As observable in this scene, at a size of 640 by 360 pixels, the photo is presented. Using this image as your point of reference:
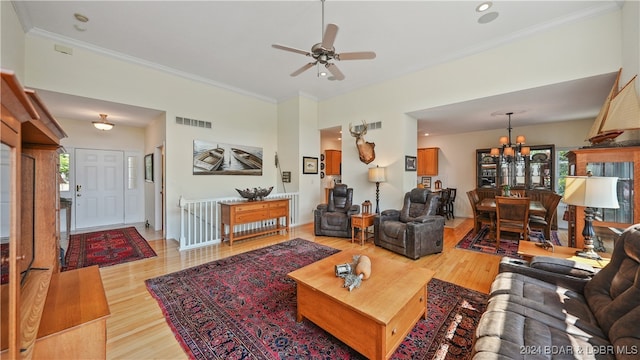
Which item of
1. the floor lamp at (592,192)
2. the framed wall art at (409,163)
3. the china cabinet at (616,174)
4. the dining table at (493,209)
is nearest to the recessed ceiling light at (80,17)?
the framed wall art at (409,163)

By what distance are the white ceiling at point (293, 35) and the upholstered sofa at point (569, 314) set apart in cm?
304

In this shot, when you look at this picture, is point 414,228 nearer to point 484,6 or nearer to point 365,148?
point 365,148

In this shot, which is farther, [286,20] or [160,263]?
[160,263]

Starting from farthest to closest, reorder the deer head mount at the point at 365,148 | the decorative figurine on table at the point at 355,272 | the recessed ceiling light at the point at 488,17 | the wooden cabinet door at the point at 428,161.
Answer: the wooden cabinet door at the point at 428,161 < the deer head mount at the point at 365,148 < the recessed ceiling light at the point at 488,17 < the decorative figurine on table at the point at 355,272

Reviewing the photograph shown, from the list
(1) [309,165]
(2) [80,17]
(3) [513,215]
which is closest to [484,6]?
(3) [513,215]

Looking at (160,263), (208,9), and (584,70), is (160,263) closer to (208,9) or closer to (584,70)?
(208,9)

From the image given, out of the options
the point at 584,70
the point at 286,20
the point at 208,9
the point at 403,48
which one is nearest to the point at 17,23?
the point at 208,9

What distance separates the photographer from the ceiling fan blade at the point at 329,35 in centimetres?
235

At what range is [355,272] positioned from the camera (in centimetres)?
209

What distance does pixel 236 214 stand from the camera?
4.46 metres

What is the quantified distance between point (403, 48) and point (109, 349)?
509 cm

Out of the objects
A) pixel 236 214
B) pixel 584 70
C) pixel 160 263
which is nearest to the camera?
pixel 584 70

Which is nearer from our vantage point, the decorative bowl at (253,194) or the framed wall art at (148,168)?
the decorative bowl at (253,194)

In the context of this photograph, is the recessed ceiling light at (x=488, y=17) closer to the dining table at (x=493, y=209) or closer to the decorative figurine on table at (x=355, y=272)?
the dining table at (x=493, y=209)
